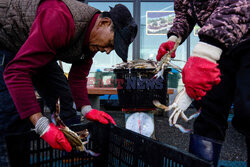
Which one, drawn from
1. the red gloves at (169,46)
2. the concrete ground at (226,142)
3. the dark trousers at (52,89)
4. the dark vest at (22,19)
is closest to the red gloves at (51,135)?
the dark trousers at (52,89)

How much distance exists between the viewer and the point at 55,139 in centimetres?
88

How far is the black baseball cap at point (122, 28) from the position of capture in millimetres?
1064

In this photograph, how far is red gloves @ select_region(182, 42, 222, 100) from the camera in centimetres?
71

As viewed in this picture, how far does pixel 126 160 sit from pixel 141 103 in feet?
2.98

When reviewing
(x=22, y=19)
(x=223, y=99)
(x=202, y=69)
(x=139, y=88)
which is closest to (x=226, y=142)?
(x=139, y=88)

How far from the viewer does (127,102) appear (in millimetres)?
1844

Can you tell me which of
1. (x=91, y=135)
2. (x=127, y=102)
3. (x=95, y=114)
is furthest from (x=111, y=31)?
(x=127, y=102)

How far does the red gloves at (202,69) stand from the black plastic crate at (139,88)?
99cm

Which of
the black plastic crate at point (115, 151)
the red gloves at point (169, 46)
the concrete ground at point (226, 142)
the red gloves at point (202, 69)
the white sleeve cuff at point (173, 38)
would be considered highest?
the white sleeve cuff at point (173, 38)

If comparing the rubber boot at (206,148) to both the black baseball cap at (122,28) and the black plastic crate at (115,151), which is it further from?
the black baseball cap at (122,28)

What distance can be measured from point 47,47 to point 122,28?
433mm

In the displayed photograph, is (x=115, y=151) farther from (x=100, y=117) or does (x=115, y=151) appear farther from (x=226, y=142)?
(x=226, y=142)

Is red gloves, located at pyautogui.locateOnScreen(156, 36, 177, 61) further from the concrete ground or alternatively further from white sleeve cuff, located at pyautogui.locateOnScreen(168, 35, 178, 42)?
the concrete ground

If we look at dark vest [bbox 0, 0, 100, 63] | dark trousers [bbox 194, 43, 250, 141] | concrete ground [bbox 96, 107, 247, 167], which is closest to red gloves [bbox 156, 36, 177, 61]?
dark trousers [bbox 194, 43, 250, 141]
